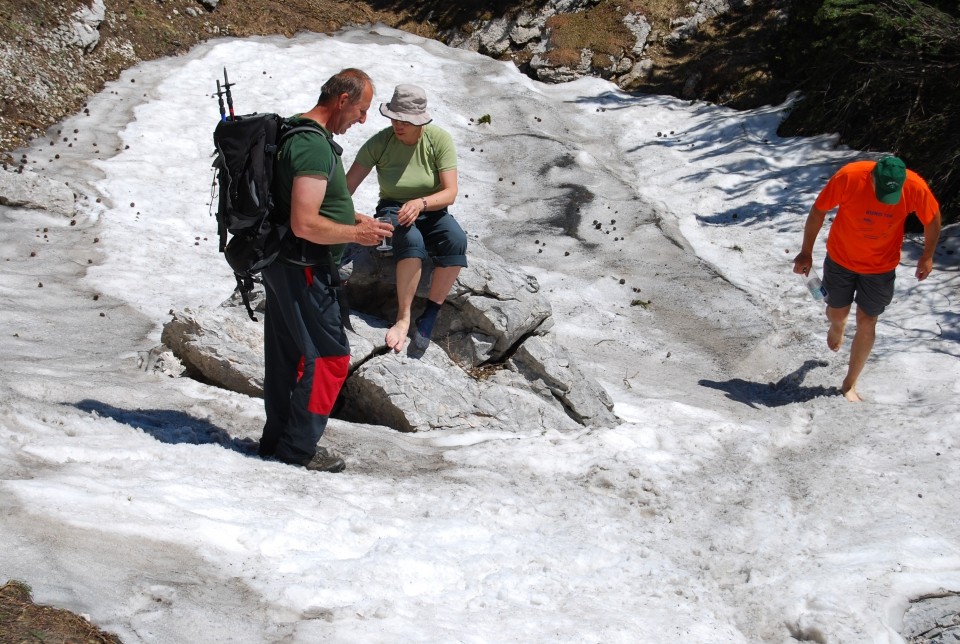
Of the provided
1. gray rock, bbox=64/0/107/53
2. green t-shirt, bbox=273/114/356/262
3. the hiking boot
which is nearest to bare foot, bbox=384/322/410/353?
the hiking boot

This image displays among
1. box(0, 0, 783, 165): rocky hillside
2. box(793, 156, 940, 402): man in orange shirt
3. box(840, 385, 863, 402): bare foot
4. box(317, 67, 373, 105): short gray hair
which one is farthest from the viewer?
box(0, 0, 783, 165): rocky hillside

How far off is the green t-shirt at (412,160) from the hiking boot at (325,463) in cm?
234

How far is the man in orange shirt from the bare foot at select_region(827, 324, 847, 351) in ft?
0.69

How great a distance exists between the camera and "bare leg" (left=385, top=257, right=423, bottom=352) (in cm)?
731

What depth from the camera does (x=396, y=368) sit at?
7.36m

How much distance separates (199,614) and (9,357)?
438 cm

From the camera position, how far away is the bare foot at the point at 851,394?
8.77 m

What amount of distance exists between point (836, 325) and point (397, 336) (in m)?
4.60

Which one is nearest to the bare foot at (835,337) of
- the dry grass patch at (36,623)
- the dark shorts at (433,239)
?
the dark shorts at (433,239)

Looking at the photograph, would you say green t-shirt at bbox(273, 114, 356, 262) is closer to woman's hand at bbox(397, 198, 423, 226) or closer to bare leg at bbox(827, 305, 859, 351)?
woman's hand at bbox(397, 198, 423, 226)

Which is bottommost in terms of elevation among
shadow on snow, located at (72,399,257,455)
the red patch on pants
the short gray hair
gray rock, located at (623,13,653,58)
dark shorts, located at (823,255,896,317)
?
shadow on snow, located at (72,399,257,455)

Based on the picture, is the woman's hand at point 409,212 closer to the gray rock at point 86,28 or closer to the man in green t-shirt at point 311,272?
the man in green t-shirt at point 311,272

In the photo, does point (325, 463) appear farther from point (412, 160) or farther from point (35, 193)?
point (35, 193)

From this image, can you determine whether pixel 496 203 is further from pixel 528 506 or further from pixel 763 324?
pixel 528 506
